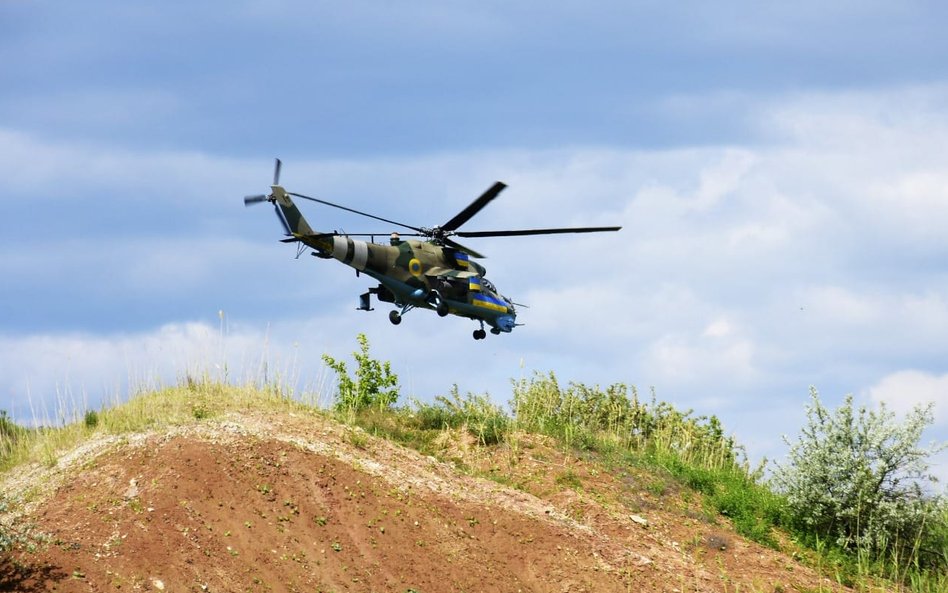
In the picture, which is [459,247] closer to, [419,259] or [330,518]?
[419,259]

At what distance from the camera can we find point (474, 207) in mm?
24453

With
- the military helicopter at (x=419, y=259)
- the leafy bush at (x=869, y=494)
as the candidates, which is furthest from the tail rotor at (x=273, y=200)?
the leafy bush at (x=869, y=494)

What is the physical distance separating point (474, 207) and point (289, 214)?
4614 millimetres

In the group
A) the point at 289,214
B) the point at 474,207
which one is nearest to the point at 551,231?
the point at 474,207

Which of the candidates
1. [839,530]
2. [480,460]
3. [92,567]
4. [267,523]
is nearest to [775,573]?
[839,530]

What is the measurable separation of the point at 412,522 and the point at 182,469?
426 centimetres

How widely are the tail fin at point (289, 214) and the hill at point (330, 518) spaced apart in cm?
421

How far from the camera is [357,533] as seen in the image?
55.8ft

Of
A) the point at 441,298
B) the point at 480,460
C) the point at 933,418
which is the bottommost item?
the point at 480,460

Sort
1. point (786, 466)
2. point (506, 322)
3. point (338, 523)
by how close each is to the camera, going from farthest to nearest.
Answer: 1. point (506, 322)
2. point (786, 466)
3. point (338, 523)

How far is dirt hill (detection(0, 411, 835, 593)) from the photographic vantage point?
1512 centimetres

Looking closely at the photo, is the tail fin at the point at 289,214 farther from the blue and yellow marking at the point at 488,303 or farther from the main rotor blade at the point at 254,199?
the blue and yellow marking at the point at 488,303

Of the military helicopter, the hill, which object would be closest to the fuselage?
the military helicopter

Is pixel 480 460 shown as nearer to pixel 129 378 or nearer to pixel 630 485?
pixel 630 485
